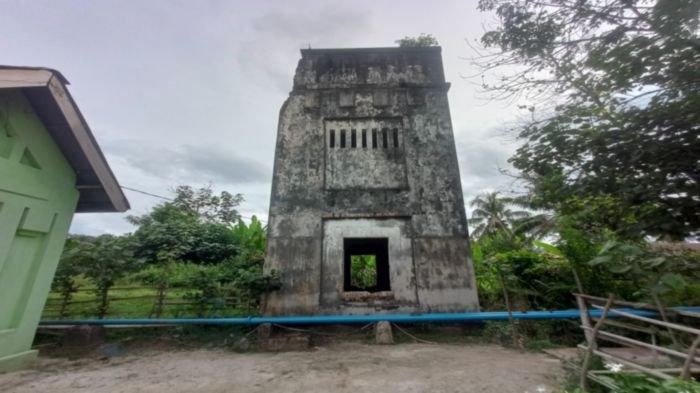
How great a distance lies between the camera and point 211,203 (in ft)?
81.8

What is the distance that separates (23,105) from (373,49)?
7.67 meters

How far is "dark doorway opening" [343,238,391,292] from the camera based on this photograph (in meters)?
9.13

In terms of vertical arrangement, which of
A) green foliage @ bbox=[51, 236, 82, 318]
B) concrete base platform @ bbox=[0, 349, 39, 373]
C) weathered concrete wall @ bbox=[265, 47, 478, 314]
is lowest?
concrete base platform @ bbox=[0, 349, 39, 373]

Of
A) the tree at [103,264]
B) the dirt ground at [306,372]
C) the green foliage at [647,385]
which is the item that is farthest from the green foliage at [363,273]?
the green foliage at [647,385]

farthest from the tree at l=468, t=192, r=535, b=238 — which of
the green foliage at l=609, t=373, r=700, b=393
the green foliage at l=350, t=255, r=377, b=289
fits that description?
the green foliage at l=609, t=373, r=700, b=393

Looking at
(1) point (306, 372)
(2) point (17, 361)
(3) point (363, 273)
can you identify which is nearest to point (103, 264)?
(2) point (17, 361)

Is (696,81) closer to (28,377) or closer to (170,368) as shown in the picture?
(170,368)

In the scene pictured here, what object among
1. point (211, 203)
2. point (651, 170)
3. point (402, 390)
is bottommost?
point (402, 390)

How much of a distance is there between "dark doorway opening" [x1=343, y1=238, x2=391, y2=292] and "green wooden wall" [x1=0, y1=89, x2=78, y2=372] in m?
5.47

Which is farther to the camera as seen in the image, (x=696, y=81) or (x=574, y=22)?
(x=574, y=22)

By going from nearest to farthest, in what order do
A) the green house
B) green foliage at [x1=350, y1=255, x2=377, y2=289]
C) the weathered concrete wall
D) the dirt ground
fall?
the dirt ground, the green house, the weathered concrete wall, green foliage at [x1=350, y1=255, x2=377, y2=289]

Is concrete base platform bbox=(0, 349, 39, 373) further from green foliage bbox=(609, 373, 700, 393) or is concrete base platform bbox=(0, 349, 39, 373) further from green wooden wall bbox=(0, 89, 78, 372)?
green foliage bbox=(609, 373, 700, 393)

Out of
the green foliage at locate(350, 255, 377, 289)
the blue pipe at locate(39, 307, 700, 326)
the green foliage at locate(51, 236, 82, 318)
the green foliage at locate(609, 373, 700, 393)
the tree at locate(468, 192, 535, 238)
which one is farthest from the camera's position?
the tree at locate(468, 192, 535, 238)

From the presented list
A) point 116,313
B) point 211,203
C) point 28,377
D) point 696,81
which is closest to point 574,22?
point 696,81
